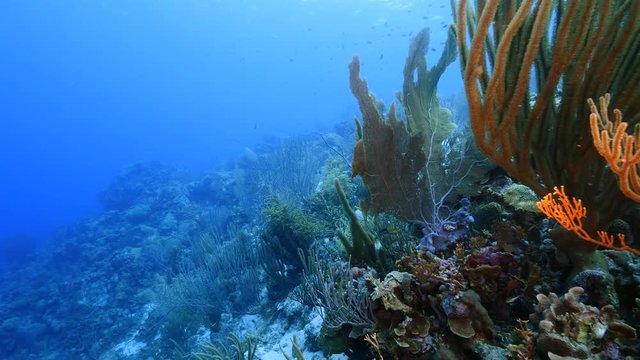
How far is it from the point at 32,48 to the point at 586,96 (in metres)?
99.6

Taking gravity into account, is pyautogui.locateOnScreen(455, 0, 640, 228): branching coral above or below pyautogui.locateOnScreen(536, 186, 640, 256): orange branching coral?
above

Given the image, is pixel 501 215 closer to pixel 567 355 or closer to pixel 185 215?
pixel 567 355

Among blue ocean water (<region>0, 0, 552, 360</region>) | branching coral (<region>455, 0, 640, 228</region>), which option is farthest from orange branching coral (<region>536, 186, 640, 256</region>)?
blue ocean water (<region>0, 0, 552, 360</region>)

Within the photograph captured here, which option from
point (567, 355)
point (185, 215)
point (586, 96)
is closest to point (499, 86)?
point (586, 96)

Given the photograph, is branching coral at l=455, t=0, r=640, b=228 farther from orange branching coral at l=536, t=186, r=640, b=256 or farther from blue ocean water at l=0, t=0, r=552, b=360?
blue ocean water at l=0, t=0, r=552, b=360

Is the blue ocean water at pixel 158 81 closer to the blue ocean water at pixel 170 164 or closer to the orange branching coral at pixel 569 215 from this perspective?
the blue ocean water at pixel 170 164

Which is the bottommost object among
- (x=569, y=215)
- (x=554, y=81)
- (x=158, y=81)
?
(x=569, y=215)

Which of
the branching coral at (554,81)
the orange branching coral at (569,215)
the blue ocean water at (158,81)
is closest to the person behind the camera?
the orange branching coral at (569,215)

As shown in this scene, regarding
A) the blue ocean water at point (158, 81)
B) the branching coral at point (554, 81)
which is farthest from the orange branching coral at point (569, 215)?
the blue ocean water at point (158, 81)

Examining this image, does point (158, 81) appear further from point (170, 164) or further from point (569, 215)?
point (569, 215)

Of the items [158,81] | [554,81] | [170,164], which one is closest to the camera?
[554,81]

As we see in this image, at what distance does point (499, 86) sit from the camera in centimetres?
191

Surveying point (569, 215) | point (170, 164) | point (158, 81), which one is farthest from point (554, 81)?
point (158, 81)

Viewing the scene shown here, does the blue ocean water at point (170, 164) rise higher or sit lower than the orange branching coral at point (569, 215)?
higher
